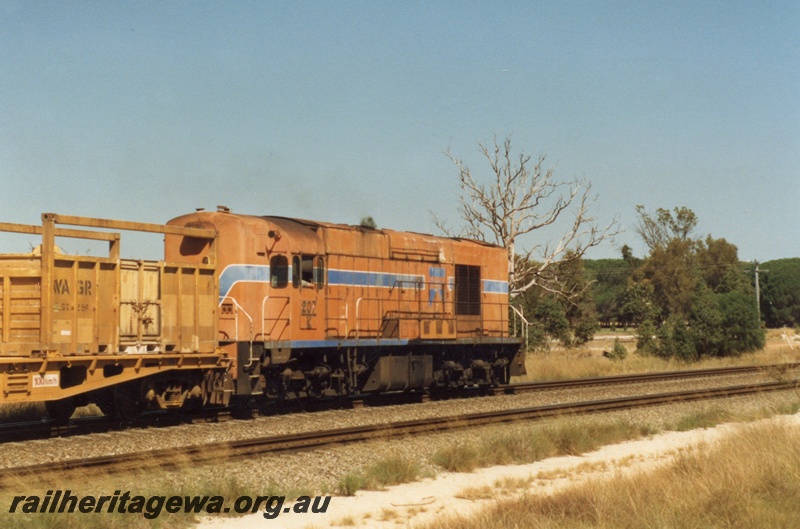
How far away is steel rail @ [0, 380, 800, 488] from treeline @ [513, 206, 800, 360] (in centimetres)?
874

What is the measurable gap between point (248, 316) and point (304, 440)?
14.6ft

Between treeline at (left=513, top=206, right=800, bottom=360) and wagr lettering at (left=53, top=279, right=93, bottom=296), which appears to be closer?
wagr lettering at (left=53, top=279, right=93, bottom=296)

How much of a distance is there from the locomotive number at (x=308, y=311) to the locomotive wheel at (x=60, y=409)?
5.53m

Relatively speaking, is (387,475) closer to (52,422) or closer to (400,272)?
(52,422)

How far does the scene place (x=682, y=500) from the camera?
9.71 meters

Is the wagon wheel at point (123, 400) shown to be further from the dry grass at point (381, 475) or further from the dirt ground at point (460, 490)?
the dirt ground at point (460, 490)

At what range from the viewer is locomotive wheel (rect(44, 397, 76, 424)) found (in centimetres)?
Answer: 1548

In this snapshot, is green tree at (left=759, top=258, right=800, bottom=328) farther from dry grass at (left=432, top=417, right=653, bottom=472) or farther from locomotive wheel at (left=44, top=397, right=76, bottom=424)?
locomotive wheel at (left=44, top=397, right=76, bottom=424)

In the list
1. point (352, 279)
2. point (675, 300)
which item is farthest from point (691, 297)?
point (352, 279)

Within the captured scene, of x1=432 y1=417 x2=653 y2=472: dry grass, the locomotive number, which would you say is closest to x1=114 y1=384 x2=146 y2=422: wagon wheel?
the locomotive number

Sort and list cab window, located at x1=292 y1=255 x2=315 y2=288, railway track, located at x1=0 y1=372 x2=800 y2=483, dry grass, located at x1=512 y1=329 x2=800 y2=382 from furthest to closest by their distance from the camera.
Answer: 1. dry grass, located at x1=512 y1=329 x2=800 y2=382
2. cab window, located at x1=292 y1=255 x2=315 y2=288
3. railway track, located at x1=0 y1=372 x2=800 y2=483

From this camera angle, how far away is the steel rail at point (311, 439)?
11711mm

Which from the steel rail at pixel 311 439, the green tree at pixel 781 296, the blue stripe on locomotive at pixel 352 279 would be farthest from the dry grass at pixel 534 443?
the green tree at pixel 781 296

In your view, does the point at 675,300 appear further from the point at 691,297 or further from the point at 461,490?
the point at 461,490
